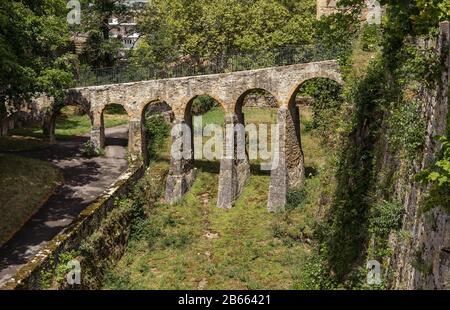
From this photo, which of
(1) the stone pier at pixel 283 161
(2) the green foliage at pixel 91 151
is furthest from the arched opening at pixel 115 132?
(1) the stone pier at pixel 283 161

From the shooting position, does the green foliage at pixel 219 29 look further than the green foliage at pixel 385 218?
Yes

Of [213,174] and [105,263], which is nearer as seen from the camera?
[105,263]

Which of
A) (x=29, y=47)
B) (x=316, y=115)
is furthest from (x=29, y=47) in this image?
(x=316, y=115)

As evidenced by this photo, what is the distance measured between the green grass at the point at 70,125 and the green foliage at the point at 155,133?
7175mm

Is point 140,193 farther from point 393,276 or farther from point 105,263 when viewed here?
point 393,276

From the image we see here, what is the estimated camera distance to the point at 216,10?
41.0 m

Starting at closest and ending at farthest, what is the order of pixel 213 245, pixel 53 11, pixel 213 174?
pixel 213 245
pixel 53 11
pixel 213 174

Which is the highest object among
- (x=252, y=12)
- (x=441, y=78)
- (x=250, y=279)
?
(x=252, y=12)

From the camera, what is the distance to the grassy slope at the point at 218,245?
19.9m

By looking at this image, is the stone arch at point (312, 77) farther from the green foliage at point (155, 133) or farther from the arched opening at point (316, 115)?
the green foliage at point (155, 133)

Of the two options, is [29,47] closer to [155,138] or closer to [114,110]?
[155,138]

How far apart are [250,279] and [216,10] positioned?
27.1 m
